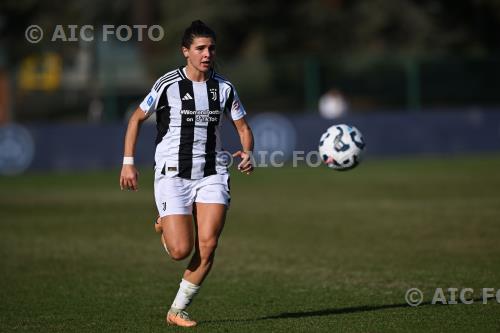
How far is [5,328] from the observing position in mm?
7961

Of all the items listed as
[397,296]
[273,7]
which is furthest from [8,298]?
[273,7]

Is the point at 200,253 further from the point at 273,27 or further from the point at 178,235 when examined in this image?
the point at 273,27

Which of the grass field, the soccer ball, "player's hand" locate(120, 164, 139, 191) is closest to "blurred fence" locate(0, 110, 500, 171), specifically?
the grass field

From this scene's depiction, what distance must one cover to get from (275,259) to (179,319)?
429 centimetres

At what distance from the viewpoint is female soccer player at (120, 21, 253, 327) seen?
25.6ft

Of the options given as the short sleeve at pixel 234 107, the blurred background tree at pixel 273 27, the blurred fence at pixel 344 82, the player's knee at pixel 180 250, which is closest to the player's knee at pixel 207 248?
the player's knee at pixel 180 250

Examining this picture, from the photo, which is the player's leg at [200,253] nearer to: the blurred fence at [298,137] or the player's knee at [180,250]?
the player's knee at [180,250]

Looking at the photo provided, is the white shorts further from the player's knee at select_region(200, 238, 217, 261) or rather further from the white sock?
the white sock

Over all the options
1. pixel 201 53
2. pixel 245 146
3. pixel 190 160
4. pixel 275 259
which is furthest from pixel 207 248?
pixel 275 259

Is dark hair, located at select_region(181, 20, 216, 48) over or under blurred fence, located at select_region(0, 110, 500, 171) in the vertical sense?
over

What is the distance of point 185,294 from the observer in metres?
7.92

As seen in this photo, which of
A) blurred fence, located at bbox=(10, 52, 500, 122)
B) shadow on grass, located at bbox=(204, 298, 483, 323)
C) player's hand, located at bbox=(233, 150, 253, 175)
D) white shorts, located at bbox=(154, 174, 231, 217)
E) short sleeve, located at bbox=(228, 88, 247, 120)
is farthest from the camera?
blurred fence, located at bbox=(10, 52, 500, 122)

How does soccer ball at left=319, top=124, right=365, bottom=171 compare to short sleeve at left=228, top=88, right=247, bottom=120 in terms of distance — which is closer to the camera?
short sleeve at left=228, top=88, right=247, bottom=120

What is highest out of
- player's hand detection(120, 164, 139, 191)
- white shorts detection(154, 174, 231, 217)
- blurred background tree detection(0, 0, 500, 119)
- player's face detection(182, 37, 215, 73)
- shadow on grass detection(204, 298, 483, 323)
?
blurred background tree detection(0, 0, 500, 119)
